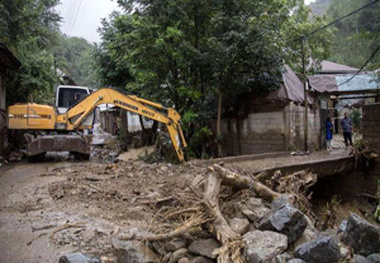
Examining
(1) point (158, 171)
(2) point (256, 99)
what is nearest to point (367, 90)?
(2) point (256, 99)

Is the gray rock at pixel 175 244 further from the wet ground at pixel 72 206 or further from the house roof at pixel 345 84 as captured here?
the house roof at pixel 345 84

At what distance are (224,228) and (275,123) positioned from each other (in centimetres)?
756

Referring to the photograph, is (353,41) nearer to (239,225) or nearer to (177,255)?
(239,225)

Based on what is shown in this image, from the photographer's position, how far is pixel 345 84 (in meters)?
12.1

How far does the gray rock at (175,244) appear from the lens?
3.57m

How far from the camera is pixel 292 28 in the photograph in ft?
48.0

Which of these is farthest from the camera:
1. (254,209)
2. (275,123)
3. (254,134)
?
(254,134)

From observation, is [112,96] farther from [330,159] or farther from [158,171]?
[330,159]

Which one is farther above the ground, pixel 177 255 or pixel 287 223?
pixel 287 223

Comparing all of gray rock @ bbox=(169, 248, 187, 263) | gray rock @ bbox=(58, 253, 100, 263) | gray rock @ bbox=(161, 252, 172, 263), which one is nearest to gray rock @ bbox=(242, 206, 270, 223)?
gray rock @ bbox=(169, 248, 187, 263)

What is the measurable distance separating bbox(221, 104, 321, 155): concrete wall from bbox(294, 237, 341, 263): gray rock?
285 inches

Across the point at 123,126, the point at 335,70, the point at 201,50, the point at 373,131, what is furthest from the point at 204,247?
the point at 335,70

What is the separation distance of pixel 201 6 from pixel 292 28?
20.7 ft

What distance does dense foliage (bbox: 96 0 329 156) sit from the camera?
9.65 meters
